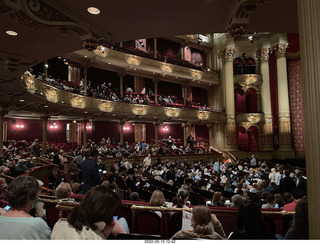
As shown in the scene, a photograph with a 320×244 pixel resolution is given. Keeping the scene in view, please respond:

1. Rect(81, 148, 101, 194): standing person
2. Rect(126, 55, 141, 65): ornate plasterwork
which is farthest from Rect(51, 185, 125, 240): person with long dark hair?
Rect(126, 55, 141, 65): ornate plasterwork

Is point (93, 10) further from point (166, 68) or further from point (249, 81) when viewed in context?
point (249, 81)

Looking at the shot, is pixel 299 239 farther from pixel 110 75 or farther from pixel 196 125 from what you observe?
pixel 196 125

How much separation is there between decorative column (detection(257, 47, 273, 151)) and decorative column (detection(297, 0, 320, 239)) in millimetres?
22014

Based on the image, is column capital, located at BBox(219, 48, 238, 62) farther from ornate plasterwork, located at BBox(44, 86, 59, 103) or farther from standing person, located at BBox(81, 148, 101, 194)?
standing person, located at BBox(81, 148, 101, 194)

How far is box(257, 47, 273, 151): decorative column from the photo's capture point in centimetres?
2222

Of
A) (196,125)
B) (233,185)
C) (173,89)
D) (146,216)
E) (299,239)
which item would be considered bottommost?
(233,185)

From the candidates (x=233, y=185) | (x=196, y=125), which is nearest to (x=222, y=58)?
(x=196, y=125)

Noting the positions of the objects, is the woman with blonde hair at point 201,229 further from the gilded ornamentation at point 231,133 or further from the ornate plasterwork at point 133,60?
the gilded ornamentation at point 231,133

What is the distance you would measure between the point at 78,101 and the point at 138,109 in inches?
198

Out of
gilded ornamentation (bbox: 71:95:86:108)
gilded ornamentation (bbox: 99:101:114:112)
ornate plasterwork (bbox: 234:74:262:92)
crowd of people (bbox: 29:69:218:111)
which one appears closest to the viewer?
gilded ornamentation (bbox: 71:95:86:108)

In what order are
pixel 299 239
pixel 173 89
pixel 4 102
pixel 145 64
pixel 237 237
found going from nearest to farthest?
pixel 299 239 → pixel 237 237 → pixel 4 102 → pixel 145 64 → pixel 173 89

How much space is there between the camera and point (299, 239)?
2.04m

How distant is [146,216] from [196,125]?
22761 mm

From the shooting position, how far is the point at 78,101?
47.8ft
